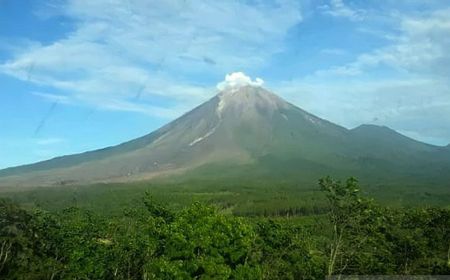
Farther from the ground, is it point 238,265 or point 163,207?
point 163,207

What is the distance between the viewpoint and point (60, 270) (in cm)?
3456

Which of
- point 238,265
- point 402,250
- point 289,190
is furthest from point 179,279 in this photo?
point 289,190

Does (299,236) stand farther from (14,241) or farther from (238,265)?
(14,241)

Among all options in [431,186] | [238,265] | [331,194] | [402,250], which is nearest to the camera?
[238,265]

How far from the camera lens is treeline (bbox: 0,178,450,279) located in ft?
88.8

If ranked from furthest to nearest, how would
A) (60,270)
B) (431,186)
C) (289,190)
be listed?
1. (431,186)
2. (289,190)
3. (60,270)

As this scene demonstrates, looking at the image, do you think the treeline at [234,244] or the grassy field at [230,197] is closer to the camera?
the treeline at [234,244]

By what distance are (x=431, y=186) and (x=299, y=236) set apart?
13489 centimetres

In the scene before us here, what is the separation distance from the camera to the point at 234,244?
27094 millimetres

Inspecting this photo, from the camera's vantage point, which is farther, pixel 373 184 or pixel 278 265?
pixel 373 184

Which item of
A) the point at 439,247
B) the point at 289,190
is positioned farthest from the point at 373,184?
the point at 439,247

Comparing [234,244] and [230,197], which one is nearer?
[234,244]

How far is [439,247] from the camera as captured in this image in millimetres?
39156

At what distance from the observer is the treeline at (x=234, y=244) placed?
2708 cm
